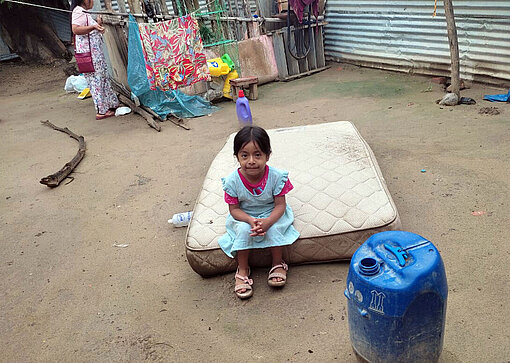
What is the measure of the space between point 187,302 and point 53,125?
5.42 m

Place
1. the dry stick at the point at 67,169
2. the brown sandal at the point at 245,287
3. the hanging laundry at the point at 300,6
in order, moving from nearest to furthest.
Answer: the brown sandal at the point at 245,287
the dry stick at the point at 67,169
the hanging laundry at the point at 300,6

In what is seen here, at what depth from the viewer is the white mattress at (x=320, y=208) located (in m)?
2.72

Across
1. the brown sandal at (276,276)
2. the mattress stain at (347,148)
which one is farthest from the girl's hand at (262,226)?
the mattress stain at (347,148)

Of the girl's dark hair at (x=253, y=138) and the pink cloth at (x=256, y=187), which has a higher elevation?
the girl's dark hair at (x=253, y=138)

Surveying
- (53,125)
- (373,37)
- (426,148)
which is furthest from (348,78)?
(53,125)

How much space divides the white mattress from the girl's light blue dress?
0.08m

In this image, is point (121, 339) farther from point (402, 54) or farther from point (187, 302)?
point (402, 54)

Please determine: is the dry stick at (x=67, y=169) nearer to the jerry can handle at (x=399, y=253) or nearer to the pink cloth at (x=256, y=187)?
the pink cloth at (x=256, y=187)

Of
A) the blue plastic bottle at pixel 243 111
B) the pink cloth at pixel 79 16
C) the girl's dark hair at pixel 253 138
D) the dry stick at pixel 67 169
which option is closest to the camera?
the girl's dark hair at pixel 253 138

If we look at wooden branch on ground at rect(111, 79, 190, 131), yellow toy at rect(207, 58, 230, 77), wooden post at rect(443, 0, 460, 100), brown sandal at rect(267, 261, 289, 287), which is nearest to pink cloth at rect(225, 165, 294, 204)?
brown sandal at rect(267, 261, 289, 287)

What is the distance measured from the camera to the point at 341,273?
8.87 feet

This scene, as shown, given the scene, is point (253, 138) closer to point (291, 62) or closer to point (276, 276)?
point (276, 276)

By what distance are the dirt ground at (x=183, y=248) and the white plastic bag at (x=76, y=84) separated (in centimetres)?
303

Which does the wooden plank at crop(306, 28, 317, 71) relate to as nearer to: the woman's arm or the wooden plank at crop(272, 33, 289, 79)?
the wooden plank at crop(272, 33, 289, 79)
